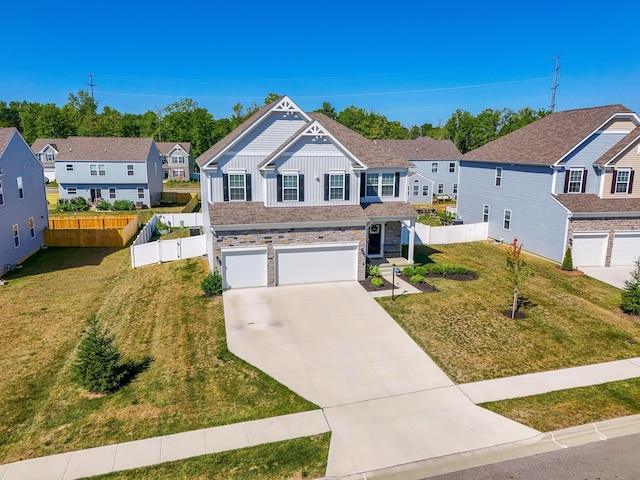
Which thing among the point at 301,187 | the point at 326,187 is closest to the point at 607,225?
the point at 326,187

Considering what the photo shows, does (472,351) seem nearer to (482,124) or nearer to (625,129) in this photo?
(625,129)

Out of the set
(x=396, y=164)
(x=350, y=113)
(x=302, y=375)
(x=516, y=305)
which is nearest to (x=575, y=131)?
(x=396, y=164)

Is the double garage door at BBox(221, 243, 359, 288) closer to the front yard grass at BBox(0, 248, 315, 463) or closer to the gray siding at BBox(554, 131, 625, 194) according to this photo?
the front yard grass at BBox(0, 248, 315, 463)

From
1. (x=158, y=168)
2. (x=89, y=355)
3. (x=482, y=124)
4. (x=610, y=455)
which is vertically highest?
(x=482, y=124)

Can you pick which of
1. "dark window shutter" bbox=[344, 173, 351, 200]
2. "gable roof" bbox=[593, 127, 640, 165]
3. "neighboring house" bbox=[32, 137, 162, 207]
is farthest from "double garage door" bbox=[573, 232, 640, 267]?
"neighboring house" bbox=[32, 137, 162, 207]

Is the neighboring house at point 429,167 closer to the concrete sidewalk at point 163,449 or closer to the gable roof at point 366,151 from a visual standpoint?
the gable roof at point 366,151
